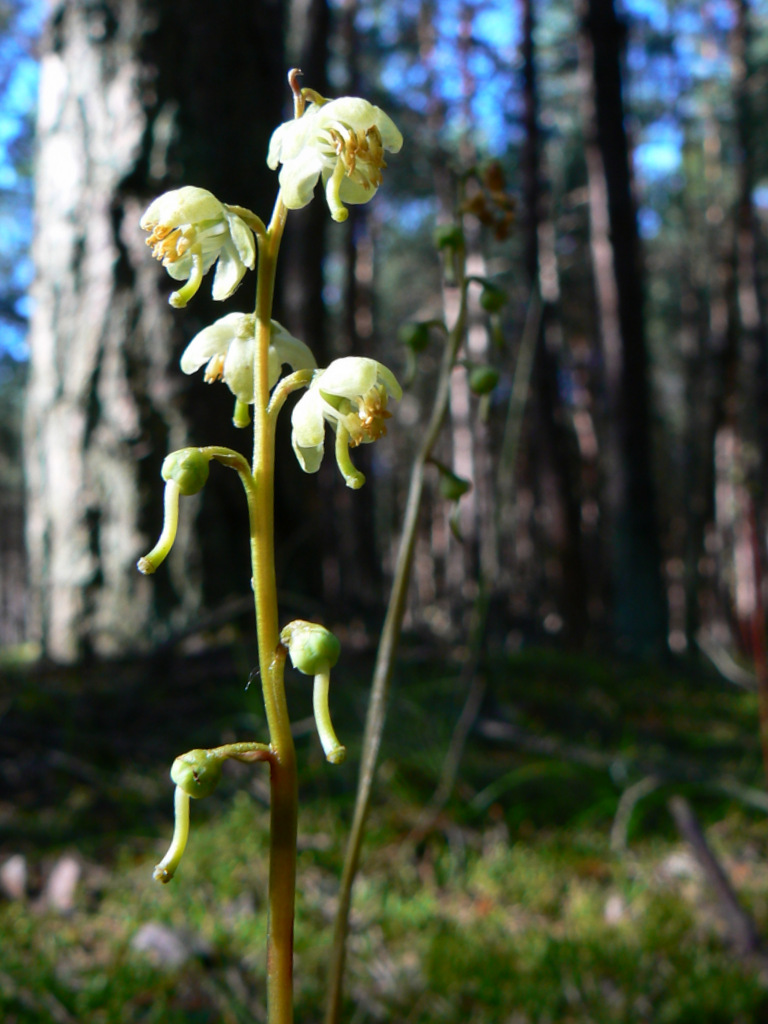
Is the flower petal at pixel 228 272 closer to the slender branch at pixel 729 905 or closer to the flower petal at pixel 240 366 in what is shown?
the flower petal at pixel 240 366

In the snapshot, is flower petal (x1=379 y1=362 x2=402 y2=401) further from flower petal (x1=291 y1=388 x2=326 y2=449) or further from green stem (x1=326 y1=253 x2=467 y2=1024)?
green stem (x1=326 y1=253 x2=467 y2=1024)

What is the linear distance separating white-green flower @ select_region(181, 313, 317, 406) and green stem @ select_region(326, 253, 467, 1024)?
31 centimetres

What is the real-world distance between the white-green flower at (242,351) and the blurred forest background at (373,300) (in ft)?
1.32

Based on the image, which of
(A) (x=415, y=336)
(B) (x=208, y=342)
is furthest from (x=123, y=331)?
(B) (x=208, y=342)

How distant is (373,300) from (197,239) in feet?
51.4

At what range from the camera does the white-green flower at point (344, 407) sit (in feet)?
2.79

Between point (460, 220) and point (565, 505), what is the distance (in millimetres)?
10185

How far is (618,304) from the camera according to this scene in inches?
327

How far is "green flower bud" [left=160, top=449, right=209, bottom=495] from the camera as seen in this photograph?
2.52 feet

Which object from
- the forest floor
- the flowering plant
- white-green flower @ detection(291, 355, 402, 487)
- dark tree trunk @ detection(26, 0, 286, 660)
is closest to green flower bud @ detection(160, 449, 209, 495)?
the flowering plant

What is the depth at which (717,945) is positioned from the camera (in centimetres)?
195

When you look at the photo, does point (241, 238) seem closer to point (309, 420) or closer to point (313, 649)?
point (309, 420)

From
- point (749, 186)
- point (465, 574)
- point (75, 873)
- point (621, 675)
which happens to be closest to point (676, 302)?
point (749, 186)

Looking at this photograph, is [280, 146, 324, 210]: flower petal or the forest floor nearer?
[280, 146, 324, 210]: flower petal
